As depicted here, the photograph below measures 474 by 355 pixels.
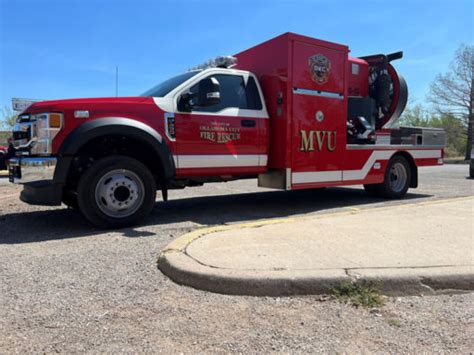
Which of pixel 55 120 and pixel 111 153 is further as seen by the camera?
pixel 111 153

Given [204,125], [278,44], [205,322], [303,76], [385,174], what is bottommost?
[205,322]

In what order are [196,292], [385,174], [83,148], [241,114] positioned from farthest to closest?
1. [385,174]
2. [241,114]
3. [83,148]
4. [196,292]

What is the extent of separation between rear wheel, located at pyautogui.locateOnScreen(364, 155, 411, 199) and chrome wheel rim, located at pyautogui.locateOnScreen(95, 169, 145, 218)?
16.9ft

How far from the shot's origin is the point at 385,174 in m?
8.42

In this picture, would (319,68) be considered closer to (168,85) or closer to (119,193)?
(168,85)

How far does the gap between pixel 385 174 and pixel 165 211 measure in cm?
448

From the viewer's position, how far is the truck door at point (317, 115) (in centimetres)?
694

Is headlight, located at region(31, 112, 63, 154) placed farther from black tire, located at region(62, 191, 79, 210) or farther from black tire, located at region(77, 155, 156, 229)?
black tire, located at region(62, 191, 79, 210)

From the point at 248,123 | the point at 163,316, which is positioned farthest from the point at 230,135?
the point at 163,316

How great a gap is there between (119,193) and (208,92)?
1.85 m

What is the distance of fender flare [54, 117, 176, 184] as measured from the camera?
5188mm

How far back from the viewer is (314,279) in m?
3.23

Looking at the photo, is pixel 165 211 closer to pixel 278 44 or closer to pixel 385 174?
pixel 278 44

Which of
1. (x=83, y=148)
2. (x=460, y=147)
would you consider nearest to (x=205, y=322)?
(x=83, y=148)
